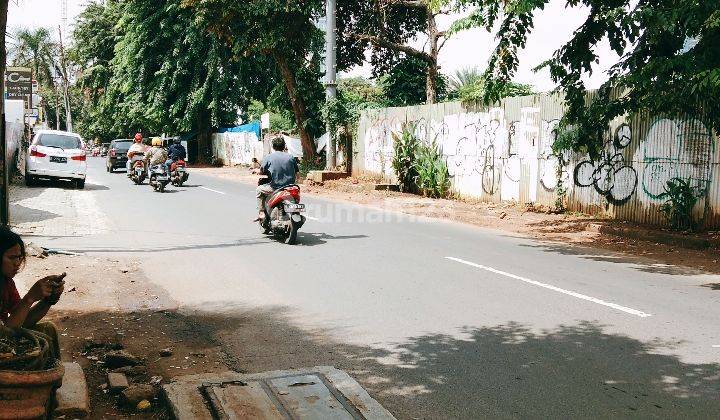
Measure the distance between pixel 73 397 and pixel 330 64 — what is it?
21.9 meters

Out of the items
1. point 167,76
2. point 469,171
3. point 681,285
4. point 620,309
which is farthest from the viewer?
point 167,76

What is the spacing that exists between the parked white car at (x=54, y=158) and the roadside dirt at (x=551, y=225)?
7.42m

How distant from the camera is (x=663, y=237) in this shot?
1182 centimetres

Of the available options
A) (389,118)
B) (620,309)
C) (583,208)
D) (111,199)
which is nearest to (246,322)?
(620,309)

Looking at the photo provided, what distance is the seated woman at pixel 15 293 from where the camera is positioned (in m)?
3.54

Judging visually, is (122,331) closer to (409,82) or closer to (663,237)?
(663,237)

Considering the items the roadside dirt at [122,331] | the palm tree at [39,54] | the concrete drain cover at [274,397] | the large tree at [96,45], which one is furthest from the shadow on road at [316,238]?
the palm tree at [39,54]

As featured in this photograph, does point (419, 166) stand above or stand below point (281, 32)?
below

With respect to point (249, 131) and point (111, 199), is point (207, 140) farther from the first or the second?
point (111, 199)

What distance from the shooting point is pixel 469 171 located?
19.0 m

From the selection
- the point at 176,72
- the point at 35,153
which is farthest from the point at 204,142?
the point at 35,153

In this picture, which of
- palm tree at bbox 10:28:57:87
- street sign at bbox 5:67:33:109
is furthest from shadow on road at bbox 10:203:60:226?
palm tree at bbox 10:28:57:87

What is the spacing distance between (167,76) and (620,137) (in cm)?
3097

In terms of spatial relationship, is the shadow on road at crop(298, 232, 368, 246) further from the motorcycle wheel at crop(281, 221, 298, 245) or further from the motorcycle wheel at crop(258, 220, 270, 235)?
the motorcycle wheel at crop(258, 220, 270, 235)
